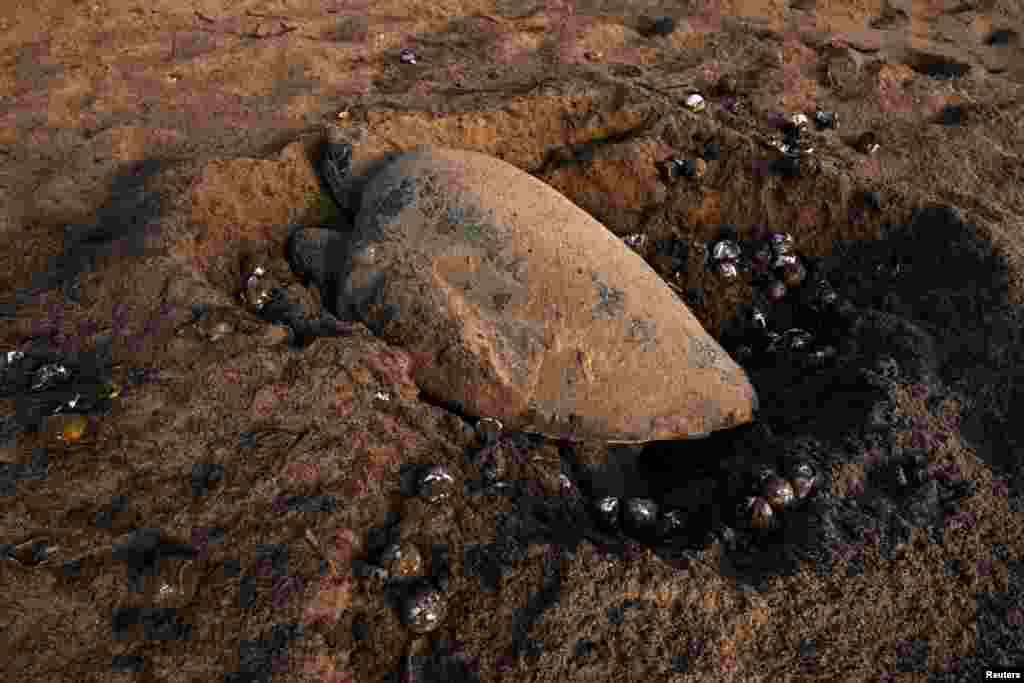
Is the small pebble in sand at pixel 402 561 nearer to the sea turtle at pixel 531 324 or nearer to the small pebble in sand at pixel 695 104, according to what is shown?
the sea turtle at pixel 531 324

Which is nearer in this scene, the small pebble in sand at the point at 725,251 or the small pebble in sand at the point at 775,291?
the small pebble in sand at the point at 775,291

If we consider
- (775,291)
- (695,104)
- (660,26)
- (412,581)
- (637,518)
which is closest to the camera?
(412,581)

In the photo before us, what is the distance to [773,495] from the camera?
2844mm

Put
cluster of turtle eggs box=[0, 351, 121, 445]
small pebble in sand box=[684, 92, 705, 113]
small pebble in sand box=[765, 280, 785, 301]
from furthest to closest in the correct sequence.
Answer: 1. small pebble in sand box=[684, 92, 705, 113]
2. small pebble in sand box=[765, 280, 785, 301]
3. cluster of turtle eggs box=[0, 351, 121, 445]

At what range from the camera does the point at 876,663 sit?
2.37 metres

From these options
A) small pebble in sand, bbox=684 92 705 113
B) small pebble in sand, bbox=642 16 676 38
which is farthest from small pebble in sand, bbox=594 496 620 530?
small pebble in sand, bbox=642 16 676 38

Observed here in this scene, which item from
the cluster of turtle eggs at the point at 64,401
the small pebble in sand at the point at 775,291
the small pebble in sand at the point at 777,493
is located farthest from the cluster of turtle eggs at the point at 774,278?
the cluster of turtle eggs at the point at 64,401

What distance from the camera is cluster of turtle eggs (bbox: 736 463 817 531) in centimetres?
279

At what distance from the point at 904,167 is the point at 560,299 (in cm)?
269

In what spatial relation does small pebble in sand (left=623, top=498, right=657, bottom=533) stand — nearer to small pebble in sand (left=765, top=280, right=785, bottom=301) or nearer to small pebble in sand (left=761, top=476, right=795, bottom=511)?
small pebble in sand (left=761, top=476, right=795, bottom=511)

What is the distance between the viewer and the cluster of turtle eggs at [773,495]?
279 cm

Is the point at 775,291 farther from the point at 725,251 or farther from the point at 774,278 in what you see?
the point at 725,251

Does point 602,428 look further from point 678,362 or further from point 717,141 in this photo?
point 717,141

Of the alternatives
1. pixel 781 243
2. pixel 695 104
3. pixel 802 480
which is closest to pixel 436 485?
pixel 802 480
